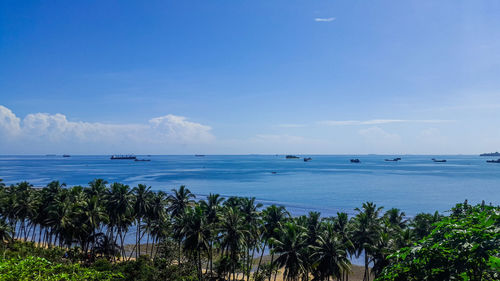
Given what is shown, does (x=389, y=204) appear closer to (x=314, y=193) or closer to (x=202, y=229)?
(x=314, y=193)

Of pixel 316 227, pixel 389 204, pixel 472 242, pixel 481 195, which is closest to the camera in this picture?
pixel 472 242

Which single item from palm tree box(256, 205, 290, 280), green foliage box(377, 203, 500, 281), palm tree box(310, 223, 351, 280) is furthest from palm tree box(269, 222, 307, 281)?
green foliage box(377, 203, 500, 281)

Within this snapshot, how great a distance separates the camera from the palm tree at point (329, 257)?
4378cm

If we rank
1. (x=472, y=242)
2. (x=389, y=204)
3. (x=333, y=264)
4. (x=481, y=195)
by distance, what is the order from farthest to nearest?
(x=481, y=195) < (x=389, y=204) < (x=333, y=264) < (x=472, y=242)

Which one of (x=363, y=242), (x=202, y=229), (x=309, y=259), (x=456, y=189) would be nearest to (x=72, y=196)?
(x=202, y=229)

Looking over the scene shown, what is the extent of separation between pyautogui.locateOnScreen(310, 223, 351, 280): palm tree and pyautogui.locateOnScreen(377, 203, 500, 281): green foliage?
29.3 metres

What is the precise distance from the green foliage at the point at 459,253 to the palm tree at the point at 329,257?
29.3m

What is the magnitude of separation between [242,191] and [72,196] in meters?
104

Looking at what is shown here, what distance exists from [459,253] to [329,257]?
33144mm

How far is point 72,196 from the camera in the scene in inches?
2697

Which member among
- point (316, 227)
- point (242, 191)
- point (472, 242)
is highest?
point (472, 242)

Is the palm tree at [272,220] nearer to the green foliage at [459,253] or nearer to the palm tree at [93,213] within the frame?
the palm tree at [93,213]

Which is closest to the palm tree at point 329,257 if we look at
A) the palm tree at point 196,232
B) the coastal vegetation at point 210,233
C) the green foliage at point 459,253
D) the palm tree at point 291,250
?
the coastal vegetation at point 210,233

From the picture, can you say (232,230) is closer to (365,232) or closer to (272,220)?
(272,220)
